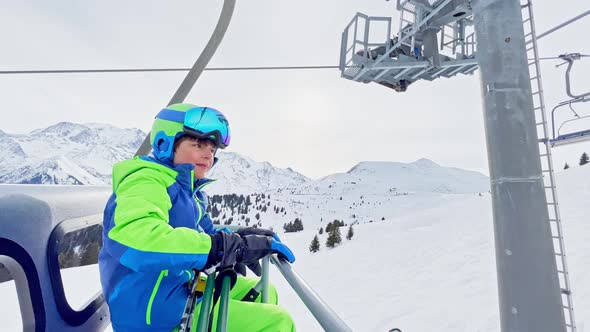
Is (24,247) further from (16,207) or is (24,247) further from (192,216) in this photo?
(192,216)

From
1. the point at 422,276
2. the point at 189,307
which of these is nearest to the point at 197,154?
the point at 189,307

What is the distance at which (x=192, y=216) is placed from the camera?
6.93 ft

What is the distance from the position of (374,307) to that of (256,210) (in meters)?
83.6

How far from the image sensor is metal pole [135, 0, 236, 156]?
10.3 ft

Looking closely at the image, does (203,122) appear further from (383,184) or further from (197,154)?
(383,184)

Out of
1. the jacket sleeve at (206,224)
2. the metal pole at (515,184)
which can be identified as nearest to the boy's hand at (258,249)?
the jacket sleeve at (206,224)

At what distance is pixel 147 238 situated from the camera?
1577mm

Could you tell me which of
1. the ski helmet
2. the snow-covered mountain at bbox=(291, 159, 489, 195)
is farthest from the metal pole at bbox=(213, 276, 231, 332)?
the snow-covered mountain at bbox=(291, 159, 489, 195)

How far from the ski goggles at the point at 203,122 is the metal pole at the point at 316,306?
1056 millimetres

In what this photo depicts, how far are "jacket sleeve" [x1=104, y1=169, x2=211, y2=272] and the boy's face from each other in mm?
522

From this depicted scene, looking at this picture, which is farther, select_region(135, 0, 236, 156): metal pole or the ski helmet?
select_region(135, 0, 236, 156): metal pole

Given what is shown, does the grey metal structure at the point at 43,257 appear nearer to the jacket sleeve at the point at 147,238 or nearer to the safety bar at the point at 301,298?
the safety bar at the point at 301,298

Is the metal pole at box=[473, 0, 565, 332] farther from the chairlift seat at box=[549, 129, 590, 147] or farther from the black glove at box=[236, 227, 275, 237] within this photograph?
the black glove at box=[236, 227, 275, 237]

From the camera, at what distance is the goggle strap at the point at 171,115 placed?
90.3 inches
